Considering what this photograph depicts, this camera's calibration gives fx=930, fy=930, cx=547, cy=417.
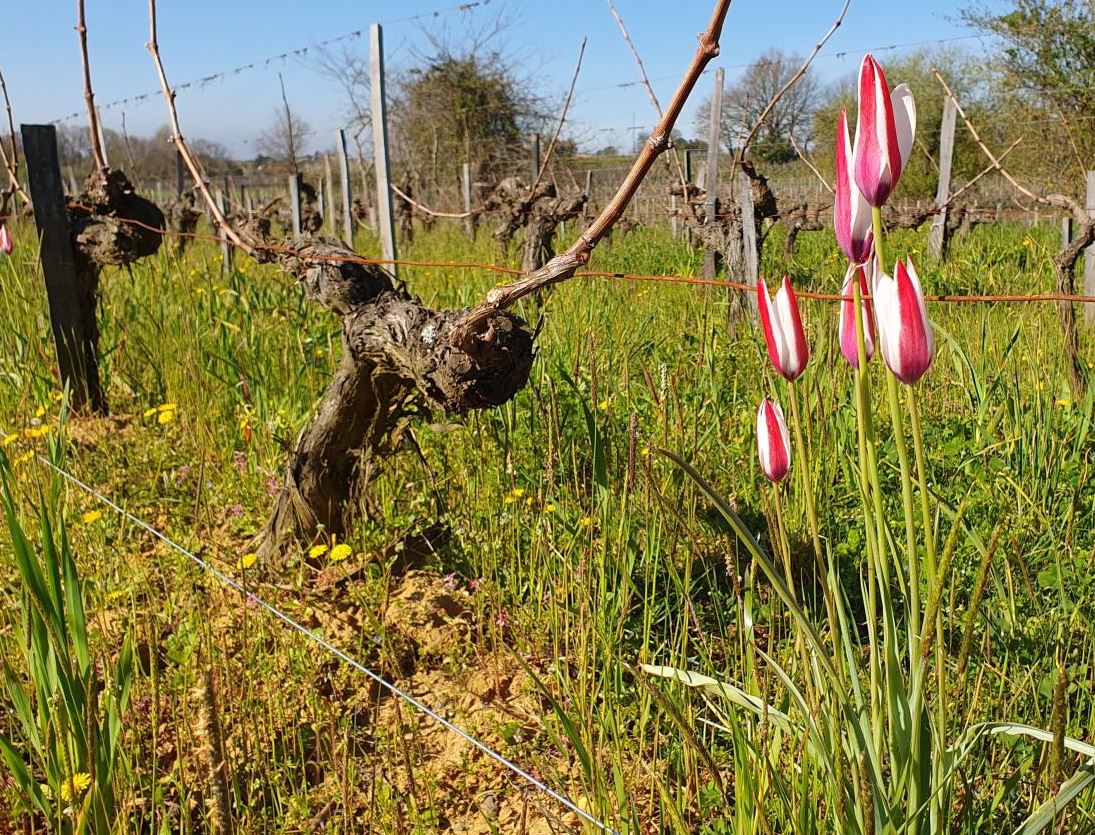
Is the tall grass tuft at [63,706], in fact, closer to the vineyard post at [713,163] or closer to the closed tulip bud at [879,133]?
the closed tulip bud at [879,133]

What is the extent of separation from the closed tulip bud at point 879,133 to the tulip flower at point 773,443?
0.31m

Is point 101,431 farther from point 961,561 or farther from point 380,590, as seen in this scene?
point 961,561

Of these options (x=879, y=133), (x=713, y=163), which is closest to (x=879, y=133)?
(x=879, y=133)

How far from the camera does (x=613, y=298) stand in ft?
14.9

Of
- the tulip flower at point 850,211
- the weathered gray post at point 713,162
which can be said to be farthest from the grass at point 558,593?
the weathered gray post at point 713,162

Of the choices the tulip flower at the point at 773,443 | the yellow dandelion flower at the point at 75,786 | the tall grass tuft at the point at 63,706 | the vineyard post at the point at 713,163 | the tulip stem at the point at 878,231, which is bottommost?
the yellow dandelion flower at the point at 75,786

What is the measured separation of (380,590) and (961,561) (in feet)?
4.49

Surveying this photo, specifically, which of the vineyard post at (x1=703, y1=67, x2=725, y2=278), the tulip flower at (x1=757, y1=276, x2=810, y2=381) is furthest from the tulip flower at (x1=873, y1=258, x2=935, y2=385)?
the vineyard post at (x1=703, y1=67, x2=725, y2=278)

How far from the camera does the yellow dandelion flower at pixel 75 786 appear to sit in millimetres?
1331

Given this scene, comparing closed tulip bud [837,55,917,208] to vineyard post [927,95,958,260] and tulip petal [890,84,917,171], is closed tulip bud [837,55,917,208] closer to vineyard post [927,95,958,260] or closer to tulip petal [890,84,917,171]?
tulip petal [890,84,917,171]

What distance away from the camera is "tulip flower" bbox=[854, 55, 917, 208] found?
2.61 feet

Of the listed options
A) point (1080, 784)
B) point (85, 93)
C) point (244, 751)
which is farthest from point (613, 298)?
point (1080, 784)

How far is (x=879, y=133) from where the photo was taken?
0.80 m

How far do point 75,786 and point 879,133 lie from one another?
4.38 feet
